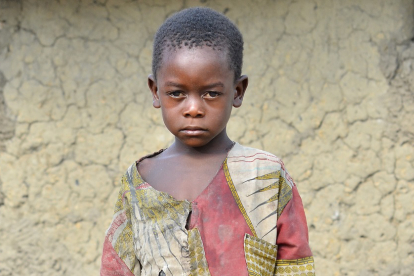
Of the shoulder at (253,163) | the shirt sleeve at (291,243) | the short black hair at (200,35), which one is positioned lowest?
the shirt sleeve at (291,243)

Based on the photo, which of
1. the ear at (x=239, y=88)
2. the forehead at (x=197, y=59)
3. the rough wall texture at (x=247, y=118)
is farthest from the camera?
the rough wall texture at (x=247, y=118)

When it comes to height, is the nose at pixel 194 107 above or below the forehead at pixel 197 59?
below

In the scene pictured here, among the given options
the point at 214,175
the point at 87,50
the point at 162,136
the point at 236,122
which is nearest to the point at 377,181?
the point at 236,122

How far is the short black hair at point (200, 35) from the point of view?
5.09ft

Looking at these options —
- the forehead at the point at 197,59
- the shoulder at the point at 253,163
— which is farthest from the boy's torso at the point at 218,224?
the forehead at the point at 197,59

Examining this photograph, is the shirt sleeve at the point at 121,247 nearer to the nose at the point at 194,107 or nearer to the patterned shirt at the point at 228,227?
the patterned shirt at the point at 228,227

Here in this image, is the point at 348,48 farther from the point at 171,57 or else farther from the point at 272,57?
the point at 171,57

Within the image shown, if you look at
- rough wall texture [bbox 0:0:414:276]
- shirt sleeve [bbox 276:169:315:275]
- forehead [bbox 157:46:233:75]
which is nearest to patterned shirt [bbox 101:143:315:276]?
shirt sleeve [bbox 276:169:315:275]

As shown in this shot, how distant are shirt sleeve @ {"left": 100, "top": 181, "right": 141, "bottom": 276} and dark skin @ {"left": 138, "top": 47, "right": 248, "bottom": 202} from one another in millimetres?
117

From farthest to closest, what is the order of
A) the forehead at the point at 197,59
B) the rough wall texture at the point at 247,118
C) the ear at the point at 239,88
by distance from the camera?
the rough wall texture at the point at 247,118 → the ear at the point at 239,88 → the forehead at the point at 197,59

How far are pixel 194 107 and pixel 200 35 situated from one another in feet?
0.64

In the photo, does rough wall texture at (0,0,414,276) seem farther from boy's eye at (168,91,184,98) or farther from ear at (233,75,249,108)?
boy's eye at (168,91,184,98)

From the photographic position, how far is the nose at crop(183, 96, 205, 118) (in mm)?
1520

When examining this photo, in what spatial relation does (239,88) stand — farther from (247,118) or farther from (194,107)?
(247,118)
